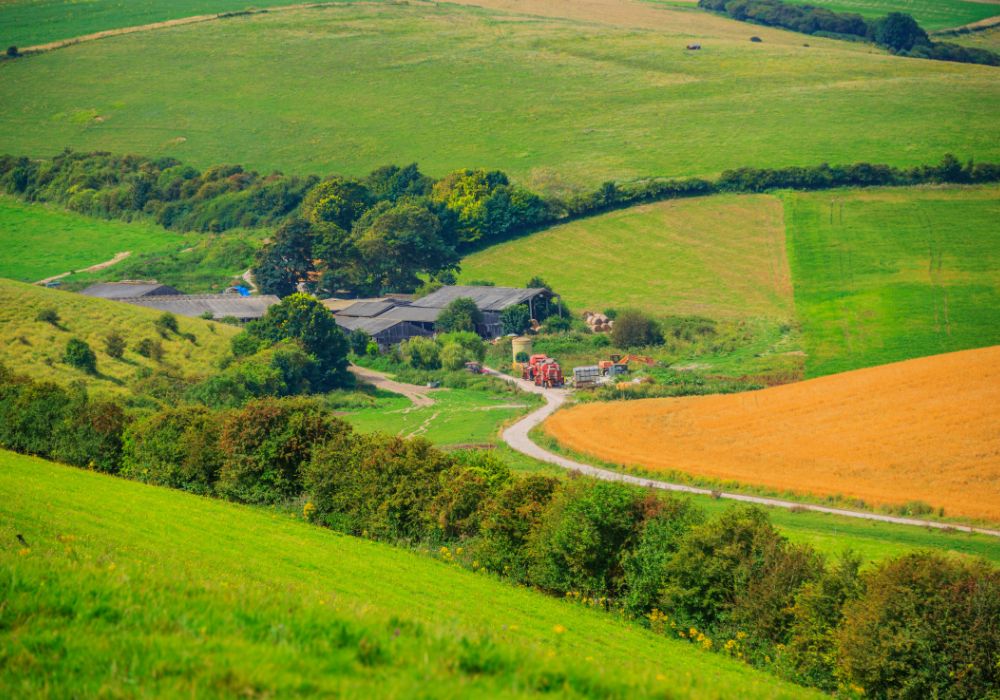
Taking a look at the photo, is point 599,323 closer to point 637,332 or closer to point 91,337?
point 637,332

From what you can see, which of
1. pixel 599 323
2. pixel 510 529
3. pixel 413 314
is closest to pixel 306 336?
pixel 413 314

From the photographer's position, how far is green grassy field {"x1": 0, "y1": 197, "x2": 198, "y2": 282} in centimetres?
10125

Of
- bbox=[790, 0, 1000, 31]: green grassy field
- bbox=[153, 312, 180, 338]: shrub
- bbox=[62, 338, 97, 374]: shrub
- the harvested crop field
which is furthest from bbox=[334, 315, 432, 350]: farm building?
bbox=[790, 0, 1000, 31]: green grassy field

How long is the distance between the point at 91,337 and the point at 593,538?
50774mm

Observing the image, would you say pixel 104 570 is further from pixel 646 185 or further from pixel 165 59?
pixel 165 59

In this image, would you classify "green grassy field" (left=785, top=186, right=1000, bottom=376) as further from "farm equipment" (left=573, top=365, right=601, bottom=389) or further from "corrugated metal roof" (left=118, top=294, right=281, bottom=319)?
"corrugated metal roof" (left=118, top=294, right=281, bottom=319)

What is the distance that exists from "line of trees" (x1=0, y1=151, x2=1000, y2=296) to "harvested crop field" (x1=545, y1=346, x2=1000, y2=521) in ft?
141

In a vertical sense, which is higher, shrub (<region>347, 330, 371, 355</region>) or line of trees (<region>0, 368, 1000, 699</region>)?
line of trees (<region>0, 368, 1000, 699</region>)

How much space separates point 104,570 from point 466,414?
4925 centimetres

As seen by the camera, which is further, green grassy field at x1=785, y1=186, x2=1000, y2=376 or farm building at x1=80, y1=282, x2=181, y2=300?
farm building at x1=80, y1=282, x2=181, y2=300

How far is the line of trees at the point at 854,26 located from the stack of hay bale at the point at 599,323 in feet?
330

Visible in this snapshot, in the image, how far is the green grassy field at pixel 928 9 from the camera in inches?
6914

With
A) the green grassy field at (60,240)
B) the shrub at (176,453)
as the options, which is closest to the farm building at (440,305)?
the green grassy field at (60,240)

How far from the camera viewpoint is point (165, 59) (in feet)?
509
